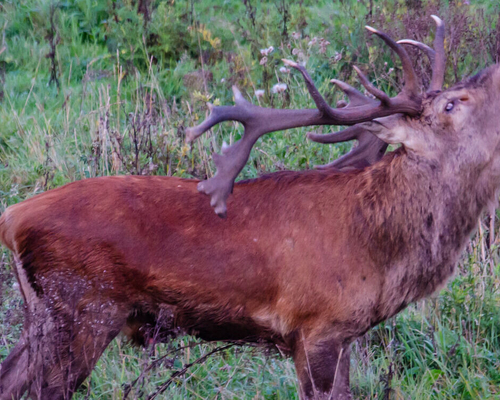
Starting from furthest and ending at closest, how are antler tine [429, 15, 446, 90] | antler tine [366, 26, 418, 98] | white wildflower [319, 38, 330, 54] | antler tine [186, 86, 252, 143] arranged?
white wildflower [319, 38, 330, 54]
antler tine [429, 15, 446, 90]
antler tine [366, 26, 418, 98]
antler tine [186, 86, 252, 143]

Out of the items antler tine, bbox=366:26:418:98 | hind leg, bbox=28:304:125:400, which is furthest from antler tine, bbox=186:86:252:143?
hind leg, bbox=28:304:125:400

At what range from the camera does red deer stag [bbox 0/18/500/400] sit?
3.35 metres

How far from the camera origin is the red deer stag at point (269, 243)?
3.35 meters

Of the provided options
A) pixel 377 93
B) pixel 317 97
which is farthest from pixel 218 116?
pixel 377 93

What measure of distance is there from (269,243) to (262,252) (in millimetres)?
54

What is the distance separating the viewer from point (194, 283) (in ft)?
11.3

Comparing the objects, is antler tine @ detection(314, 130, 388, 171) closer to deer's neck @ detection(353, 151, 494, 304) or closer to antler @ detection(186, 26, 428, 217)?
antler @ detection(186, 26, 428, 217)

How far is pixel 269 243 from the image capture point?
11.6 ft

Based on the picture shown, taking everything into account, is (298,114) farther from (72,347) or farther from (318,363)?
(72,347)

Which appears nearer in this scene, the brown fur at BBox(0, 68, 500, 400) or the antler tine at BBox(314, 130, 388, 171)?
the brown fur at BBox(0, 68, 500, 400)

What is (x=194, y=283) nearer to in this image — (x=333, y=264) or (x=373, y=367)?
(x=333, y=264)

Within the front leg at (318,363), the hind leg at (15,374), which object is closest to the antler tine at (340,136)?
the front leg at (318,363)

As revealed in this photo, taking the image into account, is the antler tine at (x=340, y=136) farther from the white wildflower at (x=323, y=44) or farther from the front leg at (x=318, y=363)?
the white wildflower at (x=323, y=44)

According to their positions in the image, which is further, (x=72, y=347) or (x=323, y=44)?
(x=323, y=44)
